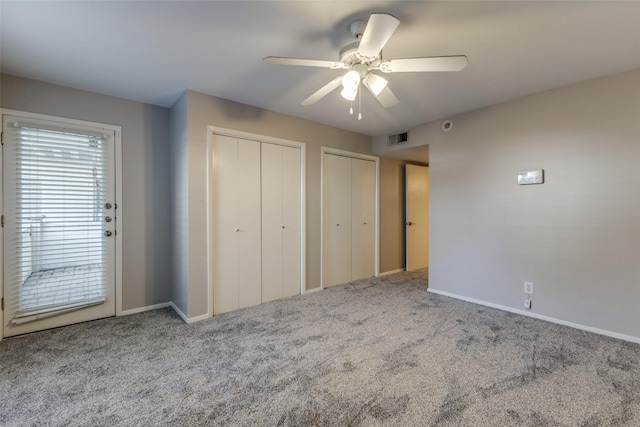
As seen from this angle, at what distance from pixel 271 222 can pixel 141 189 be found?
1465 mm

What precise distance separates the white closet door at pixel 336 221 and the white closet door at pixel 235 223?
1.05m

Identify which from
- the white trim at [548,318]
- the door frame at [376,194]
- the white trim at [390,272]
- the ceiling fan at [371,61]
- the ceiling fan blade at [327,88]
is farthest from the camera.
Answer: the white trim at [390,272]

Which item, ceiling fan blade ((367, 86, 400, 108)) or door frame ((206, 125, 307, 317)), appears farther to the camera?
door frame ((206, 125, 307, 317))

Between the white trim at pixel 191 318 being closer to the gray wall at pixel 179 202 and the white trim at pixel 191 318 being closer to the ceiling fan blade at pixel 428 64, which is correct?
the gray wall at pixel 179 202

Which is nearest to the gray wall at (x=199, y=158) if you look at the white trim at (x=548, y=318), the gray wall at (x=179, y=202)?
the gray wall at (x=179, y=202)

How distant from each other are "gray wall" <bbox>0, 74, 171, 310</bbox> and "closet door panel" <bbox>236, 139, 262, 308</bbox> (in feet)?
2.83

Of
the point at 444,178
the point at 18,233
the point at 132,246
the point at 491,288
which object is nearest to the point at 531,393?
the point at 491,288

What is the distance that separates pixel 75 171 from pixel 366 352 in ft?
10.5

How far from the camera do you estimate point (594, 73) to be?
2457 mm

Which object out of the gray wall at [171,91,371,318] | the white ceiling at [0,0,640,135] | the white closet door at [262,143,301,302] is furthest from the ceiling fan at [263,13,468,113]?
the white closet door at [262,143,301,302]

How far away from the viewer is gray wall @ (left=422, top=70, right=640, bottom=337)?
96.6 inches

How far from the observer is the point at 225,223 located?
10.3 ft

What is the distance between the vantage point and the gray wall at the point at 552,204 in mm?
2453

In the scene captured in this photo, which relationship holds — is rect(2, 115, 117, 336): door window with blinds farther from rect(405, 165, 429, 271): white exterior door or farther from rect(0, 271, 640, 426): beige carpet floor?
rect(405, 165, 429, 271): white exterior door
